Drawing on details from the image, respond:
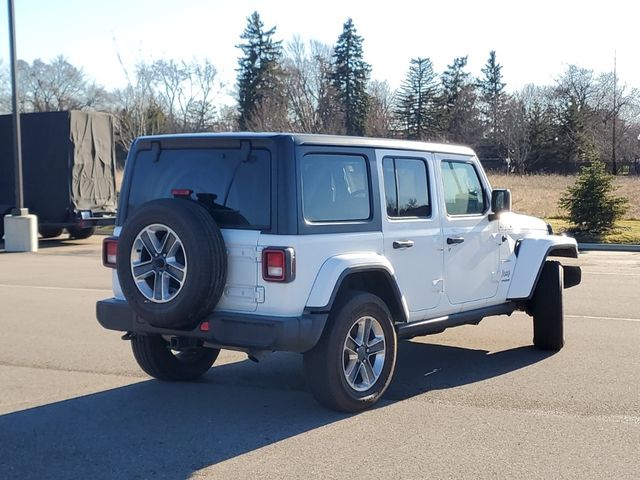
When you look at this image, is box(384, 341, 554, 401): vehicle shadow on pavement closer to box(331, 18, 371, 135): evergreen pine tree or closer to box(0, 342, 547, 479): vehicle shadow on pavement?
box(0, 342, 547, 479): vehicle shadow on pavement

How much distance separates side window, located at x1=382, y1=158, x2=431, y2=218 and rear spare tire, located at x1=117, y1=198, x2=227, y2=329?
1531mm

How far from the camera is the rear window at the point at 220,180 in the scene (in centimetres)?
553

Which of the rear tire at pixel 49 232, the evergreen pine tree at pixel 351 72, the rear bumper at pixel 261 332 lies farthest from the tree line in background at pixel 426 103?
the rear bumper at pixel 261 332

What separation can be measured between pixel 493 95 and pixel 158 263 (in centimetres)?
7205

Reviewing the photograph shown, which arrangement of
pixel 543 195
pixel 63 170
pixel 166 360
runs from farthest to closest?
pixel 543 195, pixel 63 170, pixel 166 360

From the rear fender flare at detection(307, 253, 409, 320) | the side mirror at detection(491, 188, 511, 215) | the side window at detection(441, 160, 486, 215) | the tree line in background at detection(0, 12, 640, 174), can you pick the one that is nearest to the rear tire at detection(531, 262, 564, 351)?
the side mirror at detection(491, 188, 511, 215)

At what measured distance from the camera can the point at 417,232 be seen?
6.38 m

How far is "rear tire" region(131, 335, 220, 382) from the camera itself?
6559mm

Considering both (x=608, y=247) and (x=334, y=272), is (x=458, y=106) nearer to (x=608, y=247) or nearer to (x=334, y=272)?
(x=608, y=247)

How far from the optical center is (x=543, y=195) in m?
31.4

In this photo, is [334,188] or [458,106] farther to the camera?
[458,106]

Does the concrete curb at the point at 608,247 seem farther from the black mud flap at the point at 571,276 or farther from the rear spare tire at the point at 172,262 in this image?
the rear spare tire at the point at 172,262

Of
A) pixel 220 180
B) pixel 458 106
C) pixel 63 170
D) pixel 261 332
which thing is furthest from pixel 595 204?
pixel 458 106

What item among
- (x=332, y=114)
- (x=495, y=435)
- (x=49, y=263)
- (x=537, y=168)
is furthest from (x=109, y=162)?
(x=537, y=168)
